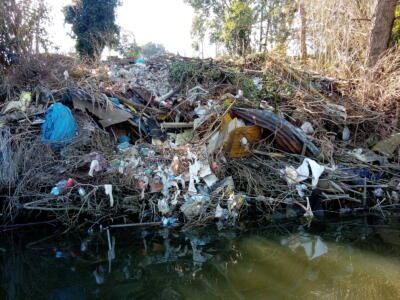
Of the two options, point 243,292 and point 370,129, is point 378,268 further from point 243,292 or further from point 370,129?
point 370,129

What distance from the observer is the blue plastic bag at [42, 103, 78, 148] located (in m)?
4.66

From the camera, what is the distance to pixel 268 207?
4.30 meters

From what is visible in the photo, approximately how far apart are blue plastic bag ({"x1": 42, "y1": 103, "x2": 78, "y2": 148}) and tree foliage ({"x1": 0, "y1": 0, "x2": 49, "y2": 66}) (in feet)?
7.43

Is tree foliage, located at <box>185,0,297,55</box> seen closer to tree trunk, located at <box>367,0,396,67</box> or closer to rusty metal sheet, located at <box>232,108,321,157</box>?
tree trunk, located at <box>367,0,396,67</box>

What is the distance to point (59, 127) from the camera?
4.72 metres

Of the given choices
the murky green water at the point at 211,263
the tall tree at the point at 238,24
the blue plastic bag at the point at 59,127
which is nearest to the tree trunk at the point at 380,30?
the murky green water at the point at 211,263

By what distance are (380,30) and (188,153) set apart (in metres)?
5.16

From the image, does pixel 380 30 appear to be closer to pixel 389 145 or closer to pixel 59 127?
pixel 389 145

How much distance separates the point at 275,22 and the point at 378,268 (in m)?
14.9

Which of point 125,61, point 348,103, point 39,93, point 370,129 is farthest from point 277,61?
point 39,93

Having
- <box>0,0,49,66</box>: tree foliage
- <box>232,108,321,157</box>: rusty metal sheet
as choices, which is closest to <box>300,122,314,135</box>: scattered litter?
<box>232,108,321,157</box>: rusty metal sheet

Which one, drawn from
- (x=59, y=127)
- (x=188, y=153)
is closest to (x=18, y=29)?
(x=59, y=127)

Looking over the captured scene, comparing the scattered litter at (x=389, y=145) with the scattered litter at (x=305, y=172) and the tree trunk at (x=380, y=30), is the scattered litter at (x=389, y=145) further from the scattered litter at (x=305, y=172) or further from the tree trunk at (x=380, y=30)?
the tree trunk at (x=380, y=30)

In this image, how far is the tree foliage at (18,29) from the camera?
6.14 m
